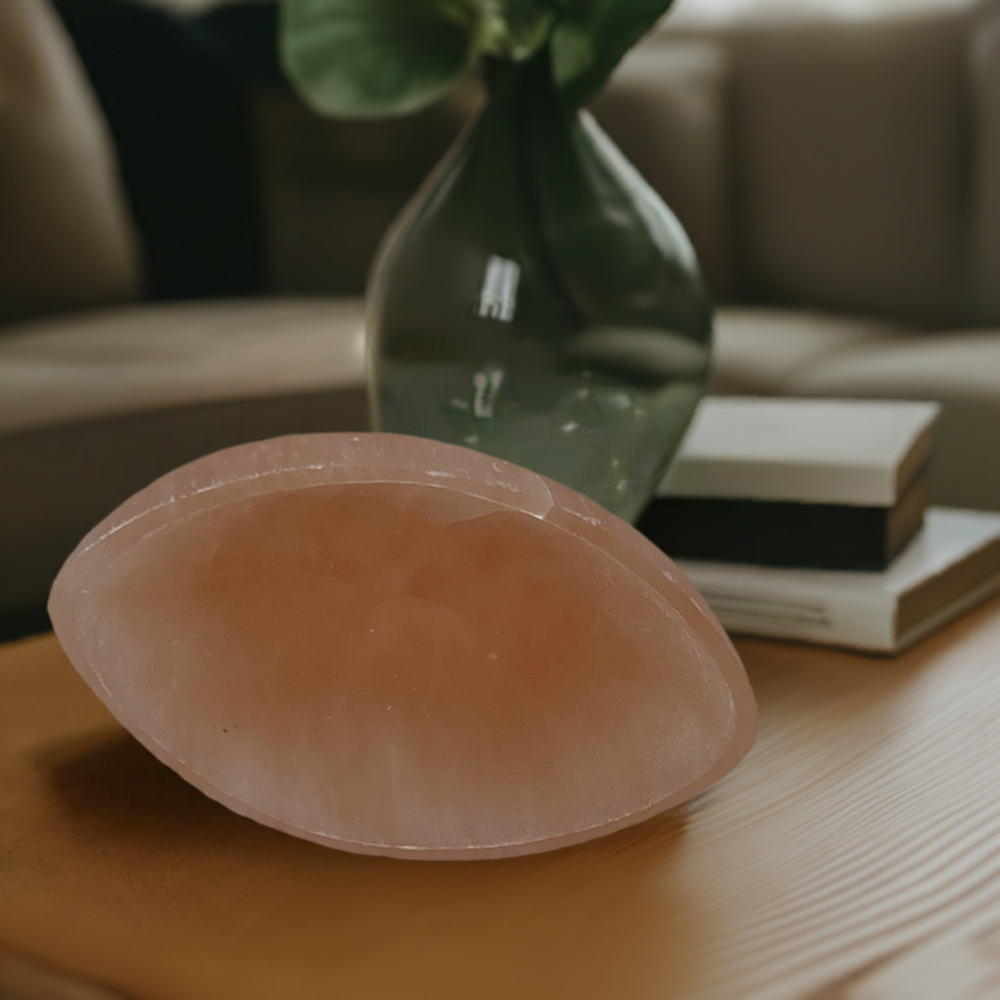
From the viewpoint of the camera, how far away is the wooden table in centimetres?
29

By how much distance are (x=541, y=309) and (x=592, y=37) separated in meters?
0.15

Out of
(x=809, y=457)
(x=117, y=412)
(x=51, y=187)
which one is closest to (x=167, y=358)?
(x=117, y=412)

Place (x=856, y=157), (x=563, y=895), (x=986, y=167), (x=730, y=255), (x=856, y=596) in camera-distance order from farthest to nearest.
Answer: (x=730, y=255), (x=856, y=157), (x=986, y=167), (x=856, y=596), (x=563, y=895)

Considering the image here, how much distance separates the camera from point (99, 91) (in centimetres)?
155

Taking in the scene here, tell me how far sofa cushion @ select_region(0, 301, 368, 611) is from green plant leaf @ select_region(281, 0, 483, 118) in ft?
1.06

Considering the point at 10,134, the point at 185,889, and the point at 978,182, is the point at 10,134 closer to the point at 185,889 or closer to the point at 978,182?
the point at 185,889

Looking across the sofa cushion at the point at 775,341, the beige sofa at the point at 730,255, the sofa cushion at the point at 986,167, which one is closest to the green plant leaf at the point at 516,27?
the beige sofa at the point at 730,255

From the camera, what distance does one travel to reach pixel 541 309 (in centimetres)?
56

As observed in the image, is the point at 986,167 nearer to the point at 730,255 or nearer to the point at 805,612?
the point at 730,255

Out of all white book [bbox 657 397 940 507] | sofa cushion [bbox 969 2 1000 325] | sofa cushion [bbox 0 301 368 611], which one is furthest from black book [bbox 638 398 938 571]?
sofa cushion [bbox 969 2 1000 325]

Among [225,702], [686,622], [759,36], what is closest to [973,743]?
[686,622]

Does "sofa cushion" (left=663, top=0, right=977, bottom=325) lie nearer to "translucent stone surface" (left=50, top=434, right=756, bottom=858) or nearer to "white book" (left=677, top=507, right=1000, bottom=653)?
"white book" (left=677, top=507, right=1000, bottom=653)

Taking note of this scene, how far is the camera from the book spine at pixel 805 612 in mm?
544

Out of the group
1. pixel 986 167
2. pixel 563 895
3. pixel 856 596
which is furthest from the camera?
pixel 986 167
